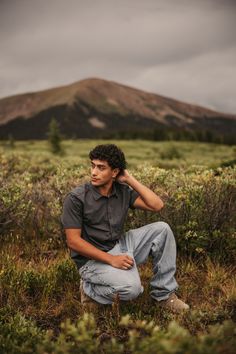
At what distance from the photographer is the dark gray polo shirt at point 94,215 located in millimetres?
4387

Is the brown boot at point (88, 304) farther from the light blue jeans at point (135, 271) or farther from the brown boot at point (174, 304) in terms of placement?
the brown boot at point (174, 304)

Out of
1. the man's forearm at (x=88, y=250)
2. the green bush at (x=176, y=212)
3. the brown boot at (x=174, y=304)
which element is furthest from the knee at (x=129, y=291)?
the green bush at (x=176, y=212)

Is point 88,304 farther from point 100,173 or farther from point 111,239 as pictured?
point 100,173

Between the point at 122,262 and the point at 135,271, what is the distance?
225 mm

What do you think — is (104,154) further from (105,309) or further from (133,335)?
(133,335)

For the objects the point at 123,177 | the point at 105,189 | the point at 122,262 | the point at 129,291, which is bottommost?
the point at 129,291

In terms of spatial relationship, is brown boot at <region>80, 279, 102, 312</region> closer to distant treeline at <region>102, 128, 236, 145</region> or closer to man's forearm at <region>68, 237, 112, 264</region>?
man's forearm at <region>68, 237, 112, 264</region>

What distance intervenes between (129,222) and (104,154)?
2046mm

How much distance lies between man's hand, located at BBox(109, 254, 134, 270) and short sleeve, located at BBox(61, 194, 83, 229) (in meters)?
0.54

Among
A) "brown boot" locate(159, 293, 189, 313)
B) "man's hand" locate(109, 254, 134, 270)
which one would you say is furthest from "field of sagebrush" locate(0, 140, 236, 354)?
"man's hand" locate(109, 254, 134, 270)

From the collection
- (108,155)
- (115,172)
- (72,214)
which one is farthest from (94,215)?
(108,155)

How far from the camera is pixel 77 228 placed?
4336 mm

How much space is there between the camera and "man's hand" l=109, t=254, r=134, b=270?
4.32 meters

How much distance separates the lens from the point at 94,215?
452 centimetres
